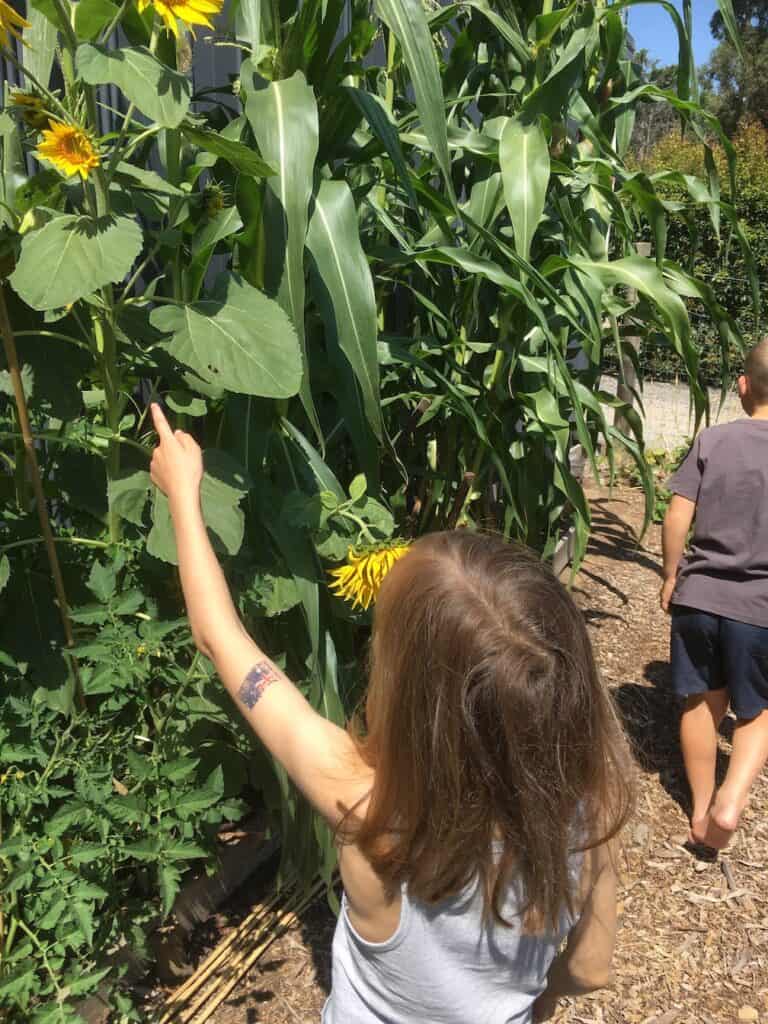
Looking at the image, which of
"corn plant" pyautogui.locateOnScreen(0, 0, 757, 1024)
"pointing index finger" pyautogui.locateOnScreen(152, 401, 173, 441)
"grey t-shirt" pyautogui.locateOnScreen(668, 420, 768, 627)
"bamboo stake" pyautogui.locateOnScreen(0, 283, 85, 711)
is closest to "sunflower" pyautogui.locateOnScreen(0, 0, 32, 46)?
"corn plant" pyautogui.locateOnScreen(0, 0, 757, 1024)

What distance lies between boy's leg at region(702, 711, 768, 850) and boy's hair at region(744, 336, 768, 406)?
867mm

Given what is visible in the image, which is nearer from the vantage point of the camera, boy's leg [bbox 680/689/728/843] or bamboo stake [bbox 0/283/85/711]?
bamboo stake [bbox 0/283/85/711]

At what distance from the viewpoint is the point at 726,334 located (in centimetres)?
292

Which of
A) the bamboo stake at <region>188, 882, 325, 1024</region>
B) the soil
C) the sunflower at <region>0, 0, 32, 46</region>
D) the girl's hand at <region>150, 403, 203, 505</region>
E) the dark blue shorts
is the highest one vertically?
the sunflower at <region>0, 0, 32, 46</region>

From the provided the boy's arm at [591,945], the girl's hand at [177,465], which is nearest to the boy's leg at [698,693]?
the boy's arm at [591,945]

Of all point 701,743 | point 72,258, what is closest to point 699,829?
point 701,743

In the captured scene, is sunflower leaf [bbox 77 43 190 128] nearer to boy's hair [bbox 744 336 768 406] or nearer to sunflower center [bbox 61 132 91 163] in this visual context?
sunflower center [bbox 61 132 91 163]

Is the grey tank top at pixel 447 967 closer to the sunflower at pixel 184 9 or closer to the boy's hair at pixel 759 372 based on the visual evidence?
the sunflower at pixel 184 9

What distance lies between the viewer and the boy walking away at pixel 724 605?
2.51 m

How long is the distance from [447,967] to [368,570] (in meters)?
0.50

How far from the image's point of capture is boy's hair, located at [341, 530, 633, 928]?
0.97m

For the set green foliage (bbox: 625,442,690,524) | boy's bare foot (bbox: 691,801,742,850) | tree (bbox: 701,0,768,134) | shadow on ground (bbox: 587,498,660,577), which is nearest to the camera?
boy's bare foot (bbox: 691,801,742,850)

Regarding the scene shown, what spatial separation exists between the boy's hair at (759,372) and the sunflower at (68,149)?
197cm

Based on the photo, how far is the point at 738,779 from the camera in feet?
8.18
